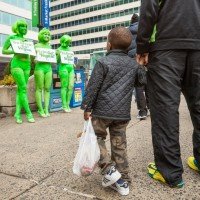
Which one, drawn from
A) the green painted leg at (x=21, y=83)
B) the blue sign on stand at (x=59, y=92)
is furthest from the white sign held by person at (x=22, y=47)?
the blue sign on stand at (x=59, y=92)

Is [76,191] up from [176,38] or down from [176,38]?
down

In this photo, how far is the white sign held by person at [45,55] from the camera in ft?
20.8

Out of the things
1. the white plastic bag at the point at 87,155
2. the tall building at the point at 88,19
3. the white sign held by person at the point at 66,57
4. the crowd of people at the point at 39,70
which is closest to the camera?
the white plastic bag at the point at 87,155

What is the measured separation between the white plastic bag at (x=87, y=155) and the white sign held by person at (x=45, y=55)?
4.35 meters

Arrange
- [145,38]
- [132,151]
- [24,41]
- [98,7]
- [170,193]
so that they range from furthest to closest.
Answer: [98,7]
[24,41]
[132,151]
[145,38]
[170,193]

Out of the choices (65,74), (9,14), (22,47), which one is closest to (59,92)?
(65,74)

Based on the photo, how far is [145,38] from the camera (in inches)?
98.5

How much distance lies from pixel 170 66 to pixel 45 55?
14.7 ft

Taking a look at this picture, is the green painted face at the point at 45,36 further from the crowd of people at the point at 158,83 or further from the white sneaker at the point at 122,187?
the white sneaker at the point at 122,187

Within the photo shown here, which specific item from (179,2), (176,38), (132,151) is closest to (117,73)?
(176,38)

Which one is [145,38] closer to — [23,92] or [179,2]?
[179,2]

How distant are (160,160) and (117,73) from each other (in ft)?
2.68

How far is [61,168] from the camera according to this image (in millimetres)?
3041

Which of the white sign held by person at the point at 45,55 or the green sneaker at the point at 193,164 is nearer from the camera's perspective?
the green sneaker at the point at 193,164
